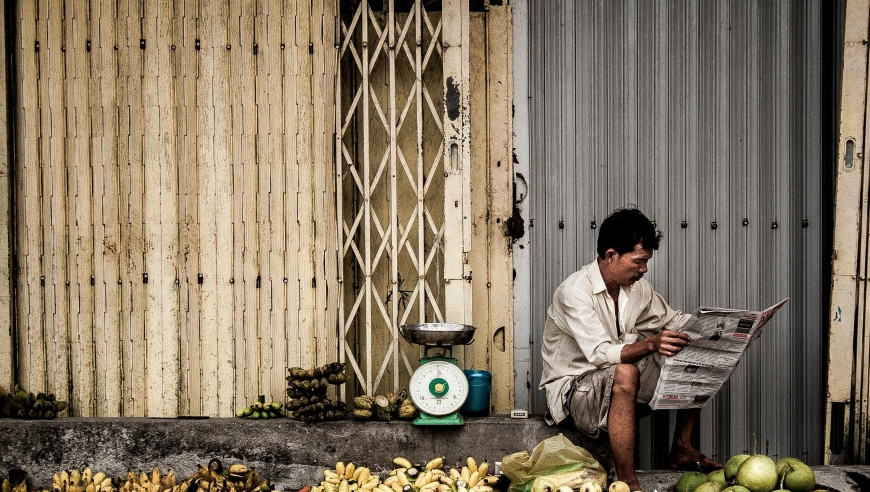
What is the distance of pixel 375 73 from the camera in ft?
14.8

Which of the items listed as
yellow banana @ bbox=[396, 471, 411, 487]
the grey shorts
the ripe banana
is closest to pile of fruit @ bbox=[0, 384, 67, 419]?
yellow banana @ bbox=[396, 471, 411, 487]

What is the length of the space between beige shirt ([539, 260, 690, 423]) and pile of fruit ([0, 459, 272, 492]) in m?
1.58

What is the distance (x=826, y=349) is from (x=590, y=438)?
5.29 ft

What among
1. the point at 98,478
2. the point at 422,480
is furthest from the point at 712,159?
the point at 98,478

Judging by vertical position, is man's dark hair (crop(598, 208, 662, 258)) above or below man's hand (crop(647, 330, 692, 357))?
above

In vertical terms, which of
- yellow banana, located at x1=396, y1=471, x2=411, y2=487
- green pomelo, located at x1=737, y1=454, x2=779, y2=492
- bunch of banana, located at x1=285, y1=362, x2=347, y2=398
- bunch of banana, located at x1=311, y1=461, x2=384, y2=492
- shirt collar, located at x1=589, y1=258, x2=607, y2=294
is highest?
shirt collar, located at x1=589, y1=258, x2=607, y2=294

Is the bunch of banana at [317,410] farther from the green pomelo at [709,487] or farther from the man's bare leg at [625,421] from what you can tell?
the green pomelo at [709,487]

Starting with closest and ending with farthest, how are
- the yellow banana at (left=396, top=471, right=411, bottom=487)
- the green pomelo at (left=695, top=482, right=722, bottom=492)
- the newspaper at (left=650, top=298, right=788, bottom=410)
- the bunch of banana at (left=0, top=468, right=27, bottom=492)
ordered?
the green pomelo at (left=695, top=482, right=722, bottom=492)
the newspaper at (left=650, top=298, right=788, bottom=410)
the yellow banana at (left=396, top=471, right=411, bottom=487)
the bunch of banana at (left=0, top=468, right=27, bottom=492)

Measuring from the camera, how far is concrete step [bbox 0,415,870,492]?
160 inches

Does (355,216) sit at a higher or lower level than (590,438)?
higher

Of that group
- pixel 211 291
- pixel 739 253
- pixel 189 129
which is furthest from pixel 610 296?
pixel 189 129

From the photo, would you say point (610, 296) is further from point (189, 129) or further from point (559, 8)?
point (189, 129)

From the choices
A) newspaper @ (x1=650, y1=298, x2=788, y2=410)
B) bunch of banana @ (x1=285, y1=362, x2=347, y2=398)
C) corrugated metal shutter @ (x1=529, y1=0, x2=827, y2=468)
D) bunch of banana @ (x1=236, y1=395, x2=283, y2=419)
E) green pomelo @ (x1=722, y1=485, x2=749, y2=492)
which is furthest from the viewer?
corrugated metal shutter @ (x1=529, y1=0, x2=827, y2=468)

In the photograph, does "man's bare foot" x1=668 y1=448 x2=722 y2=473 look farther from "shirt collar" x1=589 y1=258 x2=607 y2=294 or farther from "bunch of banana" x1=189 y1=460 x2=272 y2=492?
"bunch of banana" x1=189 y1=460 x2=272 y2=492
